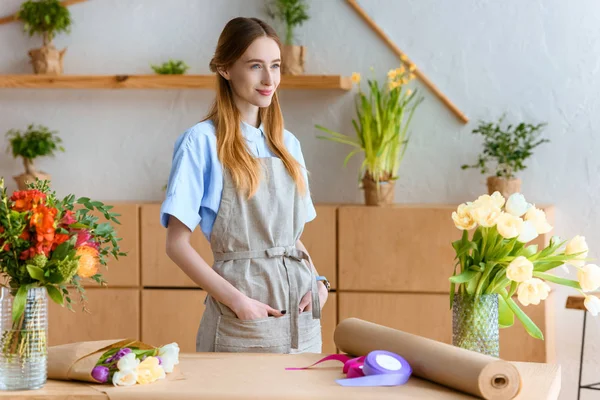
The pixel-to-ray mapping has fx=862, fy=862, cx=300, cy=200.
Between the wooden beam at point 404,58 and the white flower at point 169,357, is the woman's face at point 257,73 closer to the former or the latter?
the white flower at point 169,357

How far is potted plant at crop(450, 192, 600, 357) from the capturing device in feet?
5.91

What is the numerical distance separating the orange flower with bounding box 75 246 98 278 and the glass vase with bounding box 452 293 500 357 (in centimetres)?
77

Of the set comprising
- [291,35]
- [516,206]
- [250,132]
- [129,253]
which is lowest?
[129,253]

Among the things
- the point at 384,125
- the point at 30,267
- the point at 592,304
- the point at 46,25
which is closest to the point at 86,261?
the point at 30,267

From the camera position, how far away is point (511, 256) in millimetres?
1864

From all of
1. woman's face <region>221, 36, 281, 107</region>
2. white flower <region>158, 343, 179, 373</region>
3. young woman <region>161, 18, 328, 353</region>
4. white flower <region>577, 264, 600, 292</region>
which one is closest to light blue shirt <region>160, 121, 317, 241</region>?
young woman <region>161, 18, 328, 353</region>

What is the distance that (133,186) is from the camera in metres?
4.21

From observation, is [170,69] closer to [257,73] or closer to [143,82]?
Answer: [143,82]

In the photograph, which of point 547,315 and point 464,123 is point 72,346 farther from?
point 464,123

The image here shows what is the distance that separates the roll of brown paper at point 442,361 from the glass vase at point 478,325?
0.51 ft

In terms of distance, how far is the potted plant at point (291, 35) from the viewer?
3916 mm

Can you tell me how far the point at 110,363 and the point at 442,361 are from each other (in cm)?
64

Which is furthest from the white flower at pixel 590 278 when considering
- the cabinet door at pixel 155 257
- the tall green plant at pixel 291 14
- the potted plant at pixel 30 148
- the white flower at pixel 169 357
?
the potted plant at pixel 30 148

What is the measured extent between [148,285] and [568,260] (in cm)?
238
